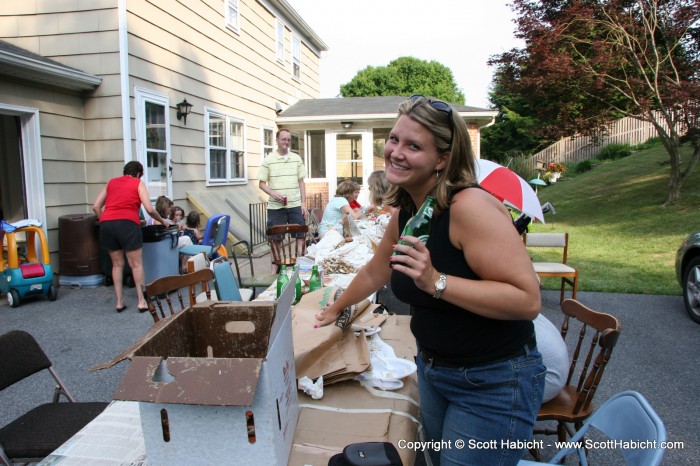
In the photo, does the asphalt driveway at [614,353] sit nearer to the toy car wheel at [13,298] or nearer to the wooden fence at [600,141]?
the toy car wheel at [13,298]

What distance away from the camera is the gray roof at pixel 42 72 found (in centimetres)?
580

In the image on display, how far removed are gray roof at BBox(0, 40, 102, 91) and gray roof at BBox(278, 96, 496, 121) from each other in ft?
21.9

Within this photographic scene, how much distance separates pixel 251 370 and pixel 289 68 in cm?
1455

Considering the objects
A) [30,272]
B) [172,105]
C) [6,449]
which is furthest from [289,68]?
[6,449]

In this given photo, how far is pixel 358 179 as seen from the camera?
13.5m

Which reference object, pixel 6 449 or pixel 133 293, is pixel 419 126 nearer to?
pixel 6 449

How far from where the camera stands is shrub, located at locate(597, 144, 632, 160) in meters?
22.5

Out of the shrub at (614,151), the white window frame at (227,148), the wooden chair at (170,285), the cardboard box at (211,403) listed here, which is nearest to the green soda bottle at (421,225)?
the cardboard box at (211,403)

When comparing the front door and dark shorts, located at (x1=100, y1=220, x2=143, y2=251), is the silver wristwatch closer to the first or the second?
dark shorts, located at (x1=100, y1=220, x2=143, y2=251)

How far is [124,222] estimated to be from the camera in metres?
5.61

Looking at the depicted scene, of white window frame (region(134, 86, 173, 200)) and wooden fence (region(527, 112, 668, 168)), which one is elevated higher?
wooden fence (region(527, 112, 668, 168))

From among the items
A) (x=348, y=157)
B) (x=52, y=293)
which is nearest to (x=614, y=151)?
(x=348, y=157)

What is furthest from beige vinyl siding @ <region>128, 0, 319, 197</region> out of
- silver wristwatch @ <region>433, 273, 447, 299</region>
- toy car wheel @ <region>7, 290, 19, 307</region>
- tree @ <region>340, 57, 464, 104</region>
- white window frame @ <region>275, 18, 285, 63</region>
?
tree @ <region>340, 57, 464, 104</region>

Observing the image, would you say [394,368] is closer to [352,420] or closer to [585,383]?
[352,420]
